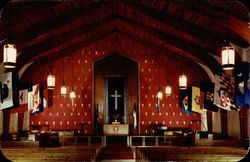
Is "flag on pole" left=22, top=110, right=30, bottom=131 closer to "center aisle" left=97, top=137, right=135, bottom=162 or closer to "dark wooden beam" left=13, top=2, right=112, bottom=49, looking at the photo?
"center aisle" left=97, top=137, right=135, bottom=162

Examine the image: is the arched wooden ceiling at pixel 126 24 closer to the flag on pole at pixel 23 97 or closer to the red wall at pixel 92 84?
the red wall at pixel 92 84

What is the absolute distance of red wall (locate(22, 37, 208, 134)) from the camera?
59.9 ft

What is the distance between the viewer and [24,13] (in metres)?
10.2

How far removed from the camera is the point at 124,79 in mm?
18609

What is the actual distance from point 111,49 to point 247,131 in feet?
30.1

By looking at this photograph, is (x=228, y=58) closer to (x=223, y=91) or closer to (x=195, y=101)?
(x=223, y=91)

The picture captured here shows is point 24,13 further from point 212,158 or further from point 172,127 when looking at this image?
point 172,127

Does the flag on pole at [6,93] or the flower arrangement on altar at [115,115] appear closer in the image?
the flag on pole at [6,93]

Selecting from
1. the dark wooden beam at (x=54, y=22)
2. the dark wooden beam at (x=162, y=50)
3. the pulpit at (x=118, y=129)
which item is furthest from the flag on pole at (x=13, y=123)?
the dark wooden beam at (x=162, y=50)

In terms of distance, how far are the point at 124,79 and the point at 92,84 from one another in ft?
6.15

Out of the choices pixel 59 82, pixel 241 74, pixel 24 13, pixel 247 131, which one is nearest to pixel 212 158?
pixel 241 74

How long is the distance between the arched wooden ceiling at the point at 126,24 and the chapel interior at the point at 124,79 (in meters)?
0.05

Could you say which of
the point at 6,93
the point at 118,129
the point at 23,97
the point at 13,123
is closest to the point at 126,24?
the point at 118,129

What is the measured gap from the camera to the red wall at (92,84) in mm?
18250
